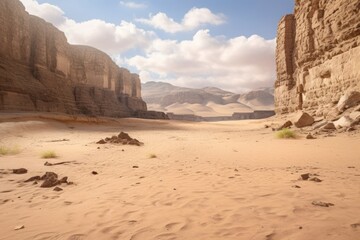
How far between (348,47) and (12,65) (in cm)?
3129

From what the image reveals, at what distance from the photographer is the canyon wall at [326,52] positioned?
13.0 m

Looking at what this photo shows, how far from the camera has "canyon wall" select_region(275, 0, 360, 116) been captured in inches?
511

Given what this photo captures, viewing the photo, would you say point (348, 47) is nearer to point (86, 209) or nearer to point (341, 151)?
point (341, 151)

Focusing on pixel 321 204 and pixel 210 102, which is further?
pixel 210 102

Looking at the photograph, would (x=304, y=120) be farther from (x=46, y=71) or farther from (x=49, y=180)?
(x=46, y=71)

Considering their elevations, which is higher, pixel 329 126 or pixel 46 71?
pixel 46 71

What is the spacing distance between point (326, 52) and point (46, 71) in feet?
104

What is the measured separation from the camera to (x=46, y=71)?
3278 centimetres

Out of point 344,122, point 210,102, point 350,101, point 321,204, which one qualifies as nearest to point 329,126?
point 344,122

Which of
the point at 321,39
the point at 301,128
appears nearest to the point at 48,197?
the point at 301,128

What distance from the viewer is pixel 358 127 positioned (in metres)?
9.92

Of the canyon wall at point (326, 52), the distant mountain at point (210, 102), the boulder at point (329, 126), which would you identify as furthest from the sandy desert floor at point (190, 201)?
the distant mountain at point (210, 102)

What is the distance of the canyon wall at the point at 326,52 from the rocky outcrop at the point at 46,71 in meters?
25.9

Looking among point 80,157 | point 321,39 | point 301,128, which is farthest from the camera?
point 321,39
